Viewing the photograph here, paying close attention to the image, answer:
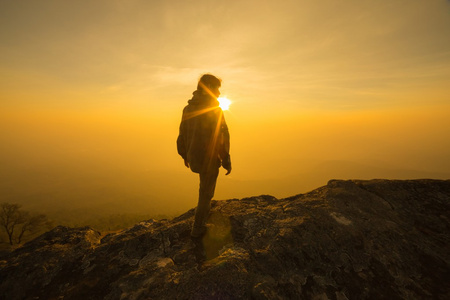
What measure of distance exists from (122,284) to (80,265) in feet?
4.17

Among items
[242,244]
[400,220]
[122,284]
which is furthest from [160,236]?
[400,220]

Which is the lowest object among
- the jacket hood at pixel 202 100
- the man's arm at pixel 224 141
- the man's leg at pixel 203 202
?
the man's leg at pixel 203 202

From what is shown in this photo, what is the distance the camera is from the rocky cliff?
2854mm

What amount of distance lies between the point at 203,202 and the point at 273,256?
1.84m

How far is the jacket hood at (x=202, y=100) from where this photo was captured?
431 cm

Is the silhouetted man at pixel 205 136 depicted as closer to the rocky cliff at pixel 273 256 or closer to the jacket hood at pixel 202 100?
the jacket hood at pixel 202 100

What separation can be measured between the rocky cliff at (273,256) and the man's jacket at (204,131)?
158 cm

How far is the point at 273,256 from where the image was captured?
10.9 ft

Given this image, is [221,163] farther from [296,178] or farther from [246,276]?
[296,178]

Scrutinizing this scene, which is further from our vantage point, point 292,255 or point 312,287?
point 292,255

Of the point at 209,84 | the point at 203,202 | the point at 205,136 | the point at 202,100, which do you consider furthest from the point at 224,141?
the point at 203,202

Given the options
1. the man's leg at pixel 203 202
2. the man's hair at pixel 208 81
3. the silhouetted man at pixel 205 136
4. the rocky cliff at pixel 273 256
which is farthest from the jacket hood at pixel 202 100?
the rocky cliff at pixel 273 256

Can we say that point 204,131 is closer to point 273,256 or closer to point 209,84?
point 209,84

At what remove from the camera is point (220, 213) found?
529cm
